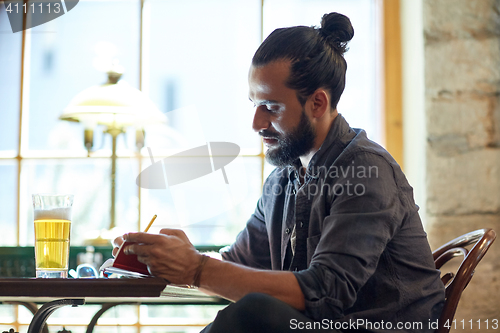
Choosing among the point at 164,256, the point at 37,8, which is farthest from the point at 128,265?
the point at 37,8

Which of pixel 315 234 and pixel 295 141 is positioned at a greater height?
pixel 295 141

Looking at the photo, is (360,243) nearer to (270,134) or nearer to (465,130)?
(270,134)

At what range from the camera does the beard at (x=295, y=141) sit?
54.7 inches

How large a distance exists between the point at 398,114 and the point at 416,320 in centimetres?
140

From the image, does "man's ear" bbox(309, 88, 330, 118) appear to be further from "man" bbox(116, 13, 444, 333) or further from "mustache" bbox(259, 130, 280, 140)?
"mustache" bbox(259, 130, 280, 140)

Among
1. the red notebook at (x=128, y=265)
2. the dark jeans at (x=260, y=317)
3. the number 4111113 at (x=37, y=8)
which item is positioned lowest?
the dark jeans at (x=260, y=317)

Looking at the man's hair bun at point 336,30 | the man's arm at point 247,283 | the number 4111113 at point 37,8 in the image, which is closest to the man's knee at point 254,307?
the man's arm at point 247,283

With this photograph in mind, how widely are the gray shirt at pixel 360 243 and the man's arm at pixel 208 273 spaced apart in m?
0.04

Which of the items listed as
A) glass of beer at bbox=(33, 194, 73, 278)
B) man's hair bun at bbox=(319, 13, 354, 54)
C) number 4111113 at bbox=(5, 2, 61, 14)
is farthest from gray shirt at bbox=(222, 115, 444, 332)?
number 4111113 at bbox=(5, 2, 61, 14)

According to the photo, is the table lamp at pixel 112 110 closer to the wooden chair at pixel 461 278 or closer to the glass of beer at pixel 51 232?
the glass of beer at pixel 51 232

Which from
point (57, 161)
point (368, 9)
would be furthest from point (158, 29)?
point (368, 9)

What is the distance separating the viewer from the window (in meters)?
2.43

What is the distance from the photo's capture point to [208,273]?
3.42 feet

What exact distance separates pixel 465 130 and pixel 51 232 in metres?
1.63
